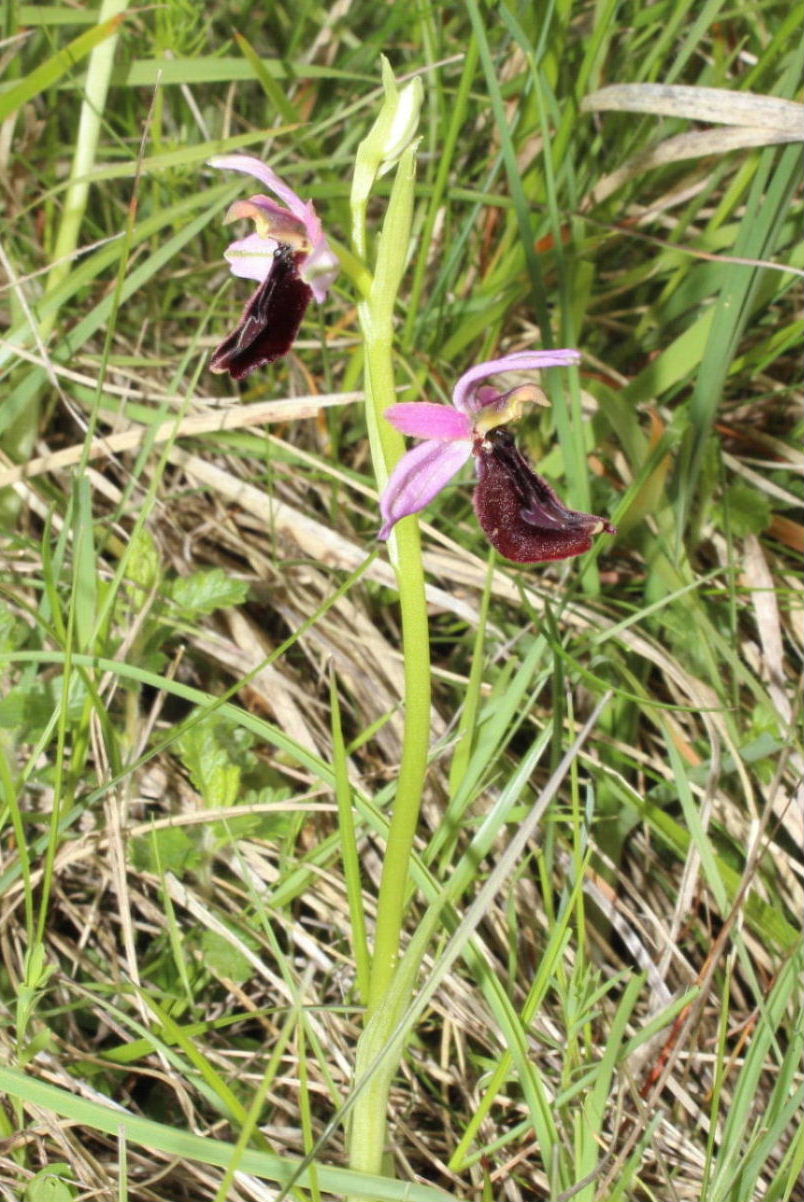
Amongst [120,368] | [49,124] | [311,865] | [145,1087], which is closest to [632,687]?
[311,865]

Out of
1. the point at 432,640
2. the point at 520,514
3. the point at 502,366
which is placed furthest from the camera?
the point at 432,640

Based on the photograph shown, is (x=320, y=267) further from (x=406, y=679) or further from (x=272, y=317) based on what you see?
(x=406, y=679)

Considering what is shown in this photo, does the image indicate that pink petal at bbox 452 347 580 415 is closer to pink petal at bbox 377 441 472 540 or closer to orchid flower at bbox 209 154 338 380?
pink petal at bbox 377 441 472 540

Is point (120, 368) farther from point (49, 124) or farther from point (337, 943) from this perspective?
point (337, 943)

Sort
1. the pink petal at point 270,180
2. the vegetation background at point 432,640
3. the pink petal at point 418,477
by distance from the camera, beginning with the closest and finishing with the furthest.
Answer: the pink petal at point 418,477 < the pink petal at point 270,180 < the vegetation background at point 432,640

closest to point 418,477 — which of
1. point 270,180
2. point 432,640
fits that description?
point 270,180

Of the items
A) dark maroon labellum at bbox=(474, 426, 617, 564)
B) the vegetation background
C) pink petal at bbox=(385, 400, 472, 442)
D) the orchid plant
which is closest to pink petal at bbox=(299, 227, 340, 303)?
the orchid plant

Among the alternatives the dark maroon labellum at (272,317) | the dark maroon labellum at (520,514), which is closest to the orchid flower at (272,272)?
the dark maroon labellum at (272,317)

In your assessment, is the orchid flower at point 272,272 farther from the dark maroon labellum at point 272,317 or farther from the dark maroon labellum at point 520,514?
the dark maroon labellum at point 520,514
